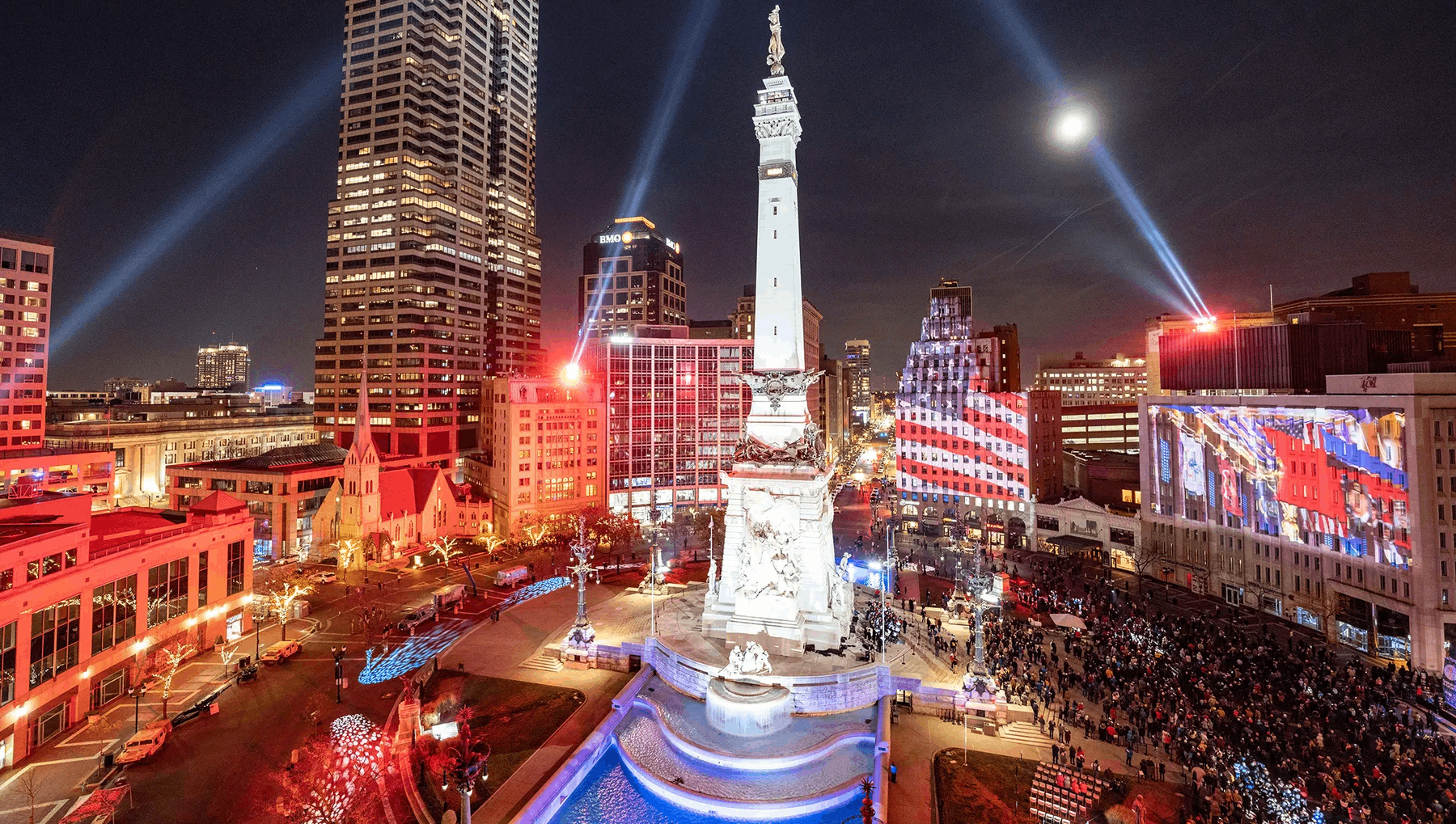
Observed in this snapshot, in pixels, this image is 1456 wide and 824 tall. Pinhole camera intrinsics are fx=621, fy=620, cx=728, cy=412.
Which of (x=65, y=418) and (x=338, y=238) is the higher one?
(x=338, y=238)

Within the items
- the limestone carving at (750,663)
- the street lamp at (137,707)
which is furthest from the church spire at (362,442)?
the limestone carving at (750,663)

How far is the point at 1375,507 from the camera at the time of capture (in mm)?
34938

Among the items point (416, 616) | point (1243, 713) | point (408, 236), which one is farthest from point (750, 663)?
point (408, 236)

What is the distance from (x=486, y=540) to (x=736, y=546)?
32.2 metres

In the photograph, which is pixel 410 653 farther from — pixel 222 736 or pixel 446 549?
pixel 446 549

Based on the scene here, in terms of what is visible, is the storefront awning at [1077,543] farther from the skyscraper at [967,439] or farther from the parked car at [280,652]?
the parked car at [280,652]

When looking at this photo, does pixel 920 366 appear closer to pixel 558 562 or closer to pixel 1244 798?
pixel 558 562

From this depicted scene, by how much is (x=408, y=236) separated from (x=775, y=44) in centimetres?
7528

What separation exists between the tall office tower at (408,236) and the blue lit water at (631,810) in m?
73.6

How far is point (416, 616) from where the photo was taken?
39094mm

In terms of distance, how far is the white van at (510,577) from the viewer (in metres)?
47.2

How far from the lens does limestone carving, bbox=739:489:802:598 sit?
32.1 m

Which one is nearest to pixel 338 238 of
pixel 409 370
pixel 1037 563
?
pixel 409 370

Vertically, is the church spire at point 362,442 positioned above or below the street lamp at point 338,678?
above
